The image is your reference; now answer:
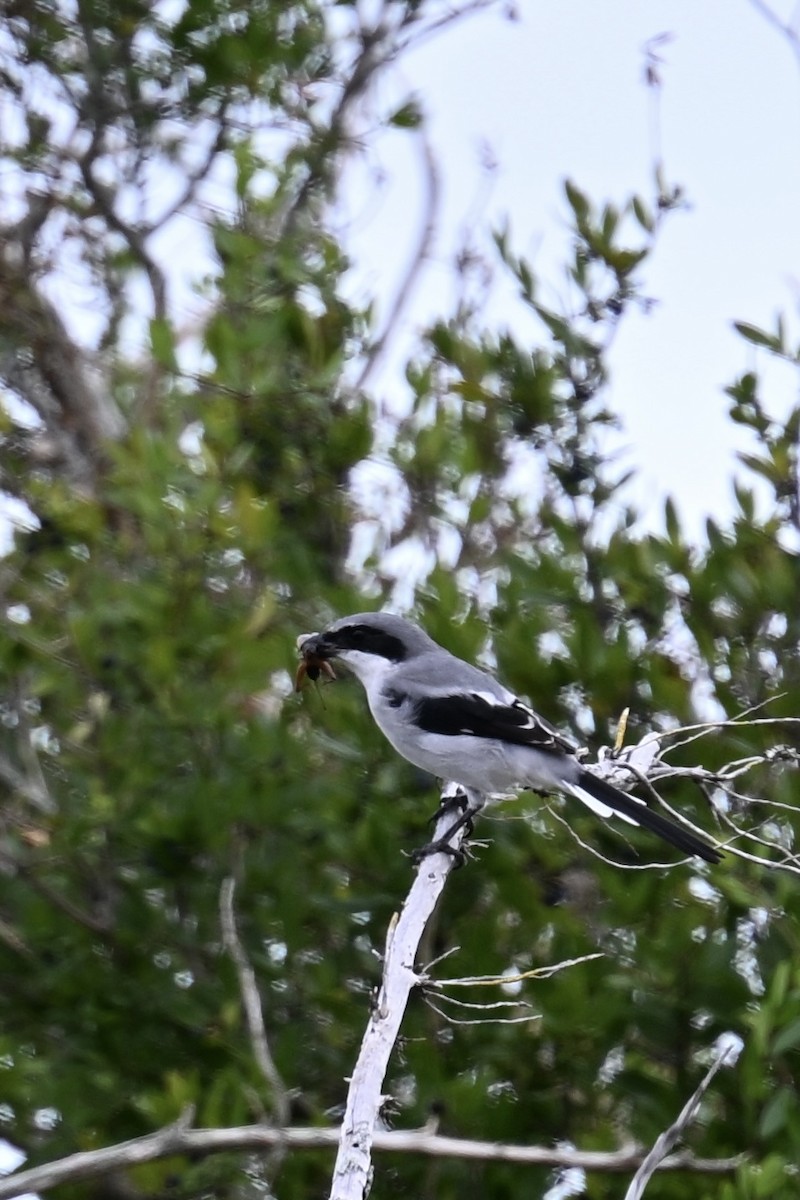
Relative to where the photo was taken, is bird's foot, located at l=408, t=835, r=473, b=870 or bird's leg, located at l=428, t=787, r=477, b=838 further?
bird's leg, located at l=428, t=787, r=477, b=838

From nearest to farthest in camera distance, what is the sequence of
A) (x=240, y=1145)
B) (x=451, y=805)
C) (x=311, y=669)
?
(x=240, y=1145), (x=451, y=805), (x=311, y=669)

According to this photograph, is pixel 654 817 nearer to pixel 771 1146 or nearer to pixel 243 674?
pixel 771 1146

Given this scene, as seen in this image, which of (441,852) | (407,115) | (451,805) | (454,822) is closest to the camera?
(441,852)

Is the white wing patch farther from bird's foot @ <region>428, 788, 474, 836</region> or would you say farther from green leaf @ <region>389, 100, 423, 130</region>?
green leaf @ <region>389, 100, 423, 130</region>

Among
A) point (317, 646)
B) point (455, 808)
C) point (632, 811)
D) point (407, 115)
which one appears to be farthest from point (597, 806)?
point (407, 115)

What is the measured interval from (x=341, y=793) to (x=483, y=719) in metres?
0.39

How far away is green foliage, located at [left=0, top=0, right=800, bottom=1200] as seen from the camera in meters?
3.68

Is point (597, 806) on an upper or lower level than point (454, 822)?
upper

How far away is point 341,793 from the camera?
3994 mm

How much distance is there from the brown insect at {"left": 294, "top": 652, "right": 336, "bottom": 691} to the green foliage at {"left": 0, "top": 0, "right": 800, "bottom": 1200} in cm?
8

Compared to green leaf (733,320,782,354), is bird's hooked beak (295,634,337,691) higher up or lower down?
lower down

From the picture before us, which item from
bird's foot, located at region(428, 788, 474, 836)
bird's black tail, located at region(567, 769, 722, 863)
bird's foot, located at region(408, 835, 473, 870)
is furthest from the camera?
bird's foot, located at region(428, 788, 474, 836)

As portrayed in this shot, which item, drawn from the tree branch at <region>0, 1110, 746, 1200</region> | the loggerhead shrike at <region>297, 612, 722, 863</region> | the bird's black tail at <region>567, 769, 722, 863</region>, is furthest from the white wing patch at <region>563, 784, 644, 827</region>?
the tree branch at <region>0, 1110, 746, 1200</region>

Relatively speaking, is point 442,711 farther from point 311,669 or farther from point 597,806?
point 597,806
